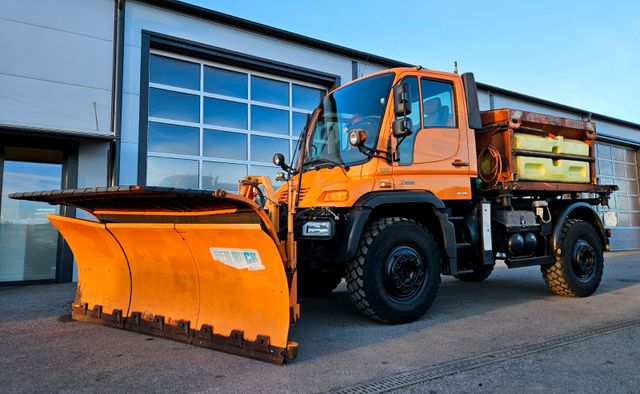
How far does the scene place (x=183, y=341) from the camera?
404 centimetres

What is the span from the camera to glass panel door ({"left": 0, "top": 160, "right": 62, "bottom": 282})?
8336 mm

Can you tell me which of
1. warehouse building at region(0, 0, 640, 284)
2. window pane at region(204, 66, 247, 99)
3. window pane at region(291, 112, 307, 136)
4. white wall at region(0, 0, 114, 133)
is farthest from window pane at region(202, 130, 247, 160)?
white wall at region(0, 0, 114, 133)

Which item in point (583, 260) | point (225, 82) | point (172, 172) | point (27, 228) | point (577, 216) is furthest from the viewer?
point (225, 82)

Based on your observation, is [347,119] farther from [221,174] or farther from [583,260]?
[221,174]

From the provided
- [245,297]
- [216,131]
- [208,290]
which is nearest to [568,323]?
[245,297]

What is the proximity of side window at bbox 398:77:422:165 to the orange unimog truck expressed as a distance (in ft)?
0.04

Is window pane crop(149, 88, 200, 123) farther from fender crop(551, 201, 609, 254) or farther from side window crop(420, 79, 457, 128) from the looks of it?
fender crop(551, 201, 609, 254)

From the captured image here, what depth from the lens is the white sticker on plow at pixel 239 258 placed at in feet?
12.1

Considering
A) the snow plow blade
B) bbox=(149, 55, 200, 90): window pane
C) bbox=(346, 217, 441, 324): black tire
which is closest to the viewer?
the snow plow blade

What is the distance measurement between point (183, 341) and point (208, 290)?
1.71 ft

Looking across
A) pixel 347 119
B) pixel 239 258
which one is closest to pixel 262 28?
pixel 347 119

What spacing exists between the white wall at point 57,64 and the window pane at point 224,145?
2.18m

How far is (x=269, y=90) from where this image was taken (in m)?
11.3

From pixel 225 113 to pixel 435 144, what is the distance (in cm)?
658
